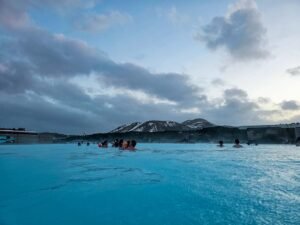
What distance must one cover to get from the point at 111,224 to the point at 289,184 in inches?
389

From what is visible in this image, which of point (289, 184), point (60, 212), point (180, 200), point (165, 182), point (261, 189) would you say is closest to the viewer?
point (60, 212)

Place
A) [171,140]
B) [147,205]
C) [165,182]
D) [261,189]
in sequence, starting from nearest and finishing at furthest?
[147,205], [261,189], [165,182], [171,140]

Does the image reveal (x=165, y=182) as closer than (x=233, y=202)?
No

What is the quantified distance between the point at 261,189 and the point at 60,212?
8.83 meters

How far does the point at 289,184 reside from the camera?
13.2 metres

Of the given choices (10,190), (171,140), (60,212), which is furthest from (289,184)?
(171,140)

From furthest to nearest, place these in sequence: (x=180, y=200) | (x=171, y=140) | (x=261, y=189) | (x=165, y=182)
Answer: (x=171, y=140)
(x=165, y=182)
(x=261, y=189)
(x=180, y=200)

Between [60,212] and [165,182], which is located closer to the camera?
[60,212]

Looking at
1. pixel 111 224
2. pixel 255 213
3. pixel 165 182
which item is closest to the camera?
pixel 111 224

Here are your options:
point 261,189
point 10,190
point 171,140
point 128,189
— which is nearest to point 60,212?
point 128,189

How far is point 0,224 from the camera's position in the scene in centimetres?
767

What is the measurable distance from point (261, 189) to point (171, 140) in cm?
14770

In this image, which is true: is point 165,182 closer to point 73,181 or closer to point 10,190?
point 73,181

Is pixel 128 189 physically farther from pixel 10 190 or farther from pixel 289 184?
pixel 289 184
